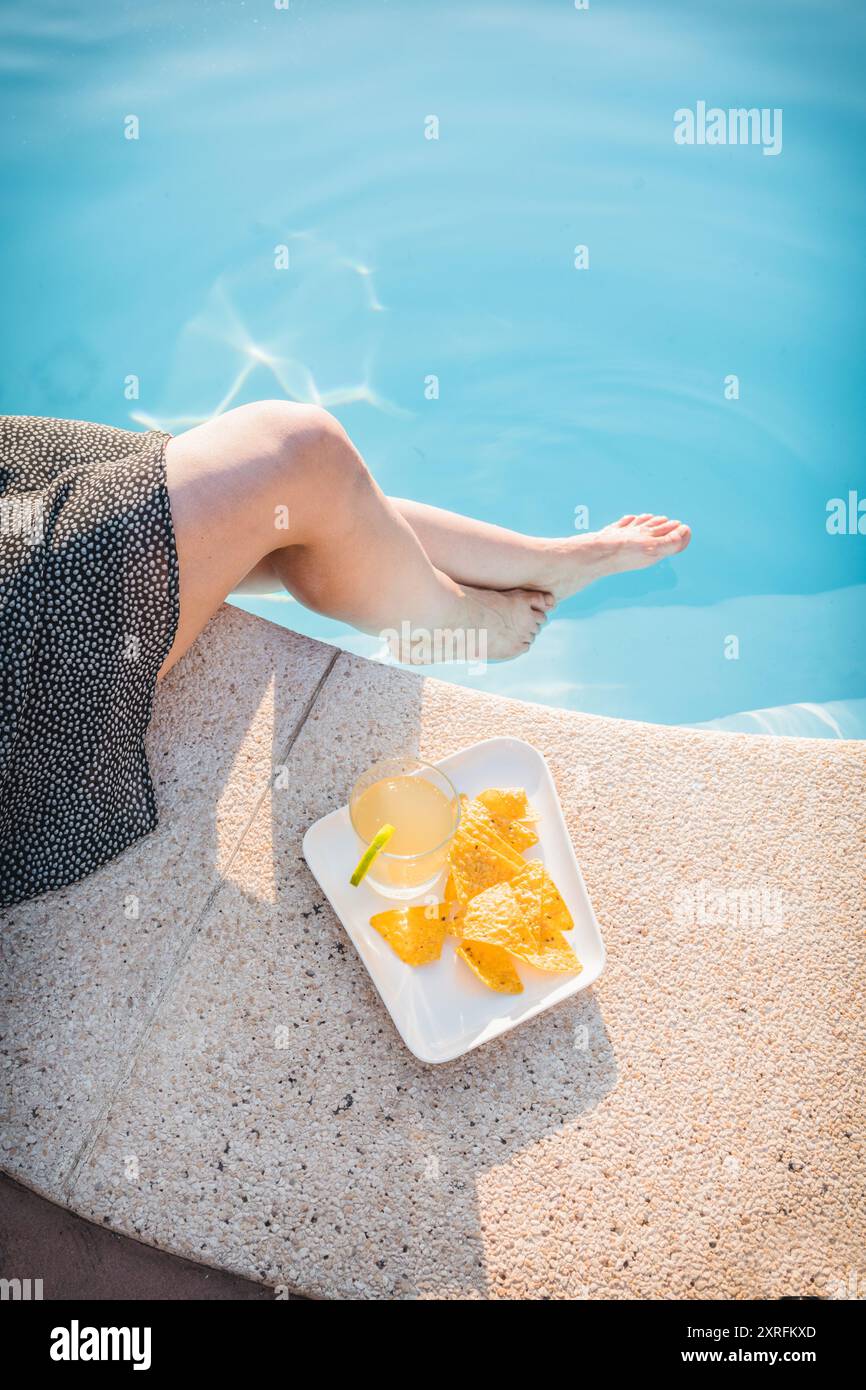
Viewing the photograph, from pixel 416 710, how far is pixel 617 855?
488 mm

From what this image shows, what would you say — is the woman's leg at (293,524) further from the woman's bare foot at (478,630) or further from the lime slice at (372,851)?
the lime slice at (372,851)

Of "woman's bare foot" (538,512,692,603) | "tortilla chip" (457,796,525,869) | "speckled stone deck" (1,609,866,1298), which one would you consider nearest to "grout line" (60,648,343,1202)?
"speckled stone deck" (1,609,866,1298)

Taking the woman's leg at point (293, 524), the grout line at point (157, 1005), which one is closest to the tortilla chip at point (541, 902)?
the grout line at point (157, 1005)

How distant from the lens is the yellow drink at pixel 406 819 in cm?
143

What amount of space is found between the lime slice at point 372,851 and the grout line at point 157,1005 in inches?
12.8

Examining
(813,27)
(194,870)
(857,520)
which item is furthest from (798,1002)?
(813,27)

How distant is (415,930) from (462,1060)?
0.76 feet

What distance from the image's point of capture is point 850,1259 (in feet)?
4.45

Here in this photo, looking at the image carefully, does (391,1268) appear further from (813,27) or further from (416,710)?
(813,27)

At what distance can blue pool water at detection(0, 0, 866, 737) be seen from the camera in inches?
110

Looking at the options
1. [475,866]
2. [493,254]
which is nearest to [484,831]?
[475,866]

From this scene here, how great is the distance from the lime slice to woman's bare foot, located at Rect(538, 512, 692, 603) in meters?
0.93

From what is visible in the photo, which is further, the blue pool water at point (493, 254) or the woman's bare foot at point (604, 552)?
the blue pool water at point (493, 254)

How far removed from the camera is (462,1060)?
1.46 meters
